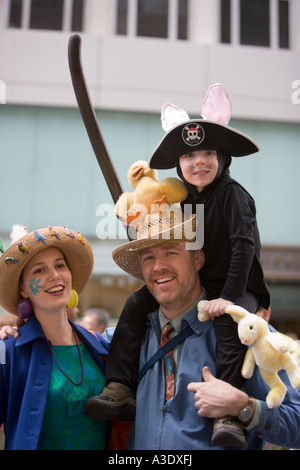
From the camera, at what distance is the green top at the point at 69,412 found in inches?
82.9

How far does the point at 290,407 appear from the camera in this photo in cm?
209

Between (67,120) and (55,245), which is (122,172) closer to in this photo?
(67,120)

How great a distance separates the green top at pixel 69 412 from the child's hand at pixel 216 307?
0.61 m

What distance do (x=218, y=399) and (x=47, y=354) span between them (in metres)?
0.75

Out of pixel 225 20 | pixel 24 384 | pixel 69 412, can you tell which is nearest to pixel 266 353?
pixel 69 412

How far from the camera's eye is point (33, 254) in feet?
7.47

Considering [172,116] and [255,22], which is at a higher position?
[255,22]

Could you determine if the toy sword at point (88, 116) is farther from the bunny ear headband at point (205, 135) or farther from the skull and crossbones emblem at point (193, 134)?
the skull and crossbones emblem at point (193, 134)

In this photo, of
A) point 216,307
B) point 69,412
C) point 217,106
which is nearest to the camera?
point 216,307

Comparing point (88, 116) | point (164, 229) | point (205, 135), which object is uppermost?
point (88, 116)

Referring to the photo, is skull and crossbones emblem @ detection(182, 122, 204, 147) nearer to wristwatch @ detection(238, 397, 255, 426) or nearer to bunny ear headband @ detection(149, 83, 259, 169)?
bunny ear headband @ detection(149, 83, 259, 169)

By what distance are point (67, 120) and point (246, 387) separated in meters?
6.45

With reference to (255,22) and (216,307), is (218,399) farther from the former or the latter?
(255,22)
